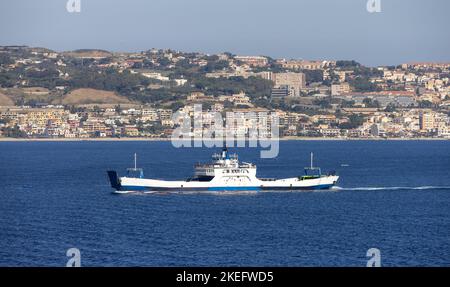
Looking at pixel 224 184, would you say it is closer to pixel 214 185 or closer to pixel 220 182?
pixel 220 182

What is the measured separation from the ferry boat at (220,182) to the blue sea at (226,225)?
1.25m

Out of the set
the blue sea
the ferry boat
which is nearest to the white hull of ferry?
the ferry boat

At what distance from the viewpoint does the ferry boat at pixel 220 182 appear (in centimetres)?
5862

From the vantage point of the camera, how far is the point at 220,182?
59.8 m

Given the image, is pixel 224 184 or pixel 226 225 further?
pixel 224 184

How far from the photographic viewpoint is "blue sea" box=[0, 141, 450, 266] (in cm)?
3178

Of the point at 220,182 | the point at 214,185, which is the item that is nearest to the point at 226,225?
the point at 214,185

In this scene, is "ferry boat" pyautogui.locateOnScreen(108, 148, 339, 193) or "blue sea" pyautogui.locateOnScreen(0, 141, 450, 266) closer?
"blue sea" pyautogui.locateOnScreen(0, 141, 450, 266)

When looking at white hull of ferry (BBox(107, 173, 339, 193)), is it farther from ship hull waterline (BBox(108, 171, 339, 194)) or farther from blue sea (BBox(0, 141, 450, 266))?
blue sea (BBox(0, 141, 450, 266))

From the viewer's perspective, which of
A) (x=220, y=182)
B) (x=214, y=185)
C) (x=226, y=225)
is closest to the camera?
(x=226, y=225)

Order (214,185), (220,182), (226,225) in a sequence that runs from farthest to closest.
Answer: (220,182) < (214,185) < (226,225)

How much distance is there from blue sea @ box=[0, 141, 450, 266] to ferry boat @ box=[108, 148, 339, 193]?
1.25 m

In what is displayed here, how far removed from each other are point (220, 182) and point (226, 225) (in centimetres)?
1794
